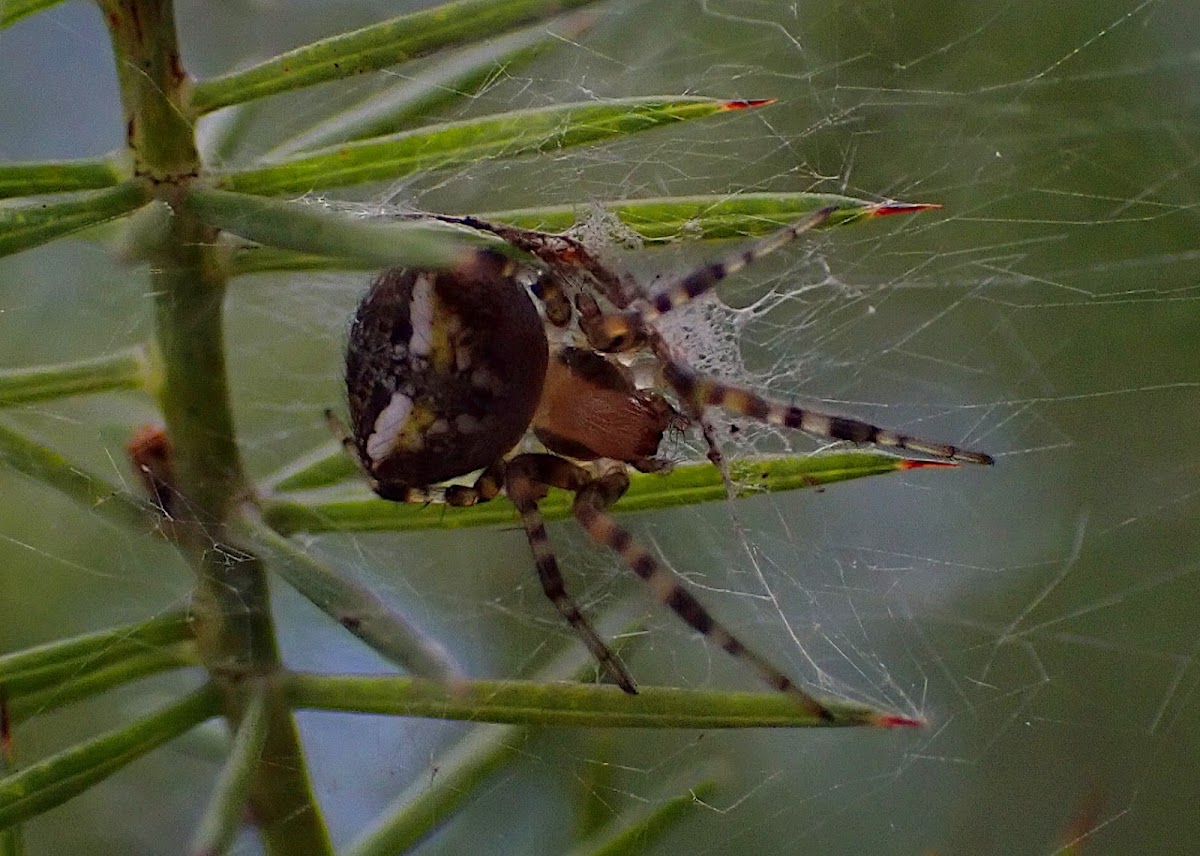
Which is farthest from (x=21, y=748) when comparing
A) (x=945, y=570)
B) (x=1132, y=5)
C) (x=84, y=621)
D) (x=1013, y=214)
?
(x=1132, y=5)

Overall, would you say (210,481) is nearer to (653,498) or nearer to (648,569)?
(653,498)

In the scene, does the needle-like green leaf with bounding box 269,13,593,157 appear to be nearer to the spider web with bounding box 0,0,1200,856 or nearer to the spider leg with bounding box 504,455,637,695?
the spider leg with bounding box 504,455,637,695

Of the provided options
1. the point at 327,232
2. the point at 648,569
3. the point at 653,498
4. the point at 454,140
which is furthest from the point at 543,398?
the point at 327,232

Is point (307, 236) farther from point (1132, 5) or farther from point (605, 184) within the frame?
point (1132, 5)

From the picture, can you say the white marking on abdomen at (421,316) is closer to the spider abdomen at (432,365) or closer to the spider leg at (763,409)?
the spider abdomen at (432,365)

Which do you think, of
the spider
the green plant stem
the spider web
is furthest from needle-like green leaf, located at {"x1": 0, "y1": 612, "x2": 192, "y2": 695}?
the spider web

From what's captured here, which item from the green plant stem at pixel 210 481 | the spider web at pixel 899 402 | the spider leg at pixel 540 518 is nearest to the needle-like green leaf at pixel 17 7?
the green plant stem at pixel 210 481
